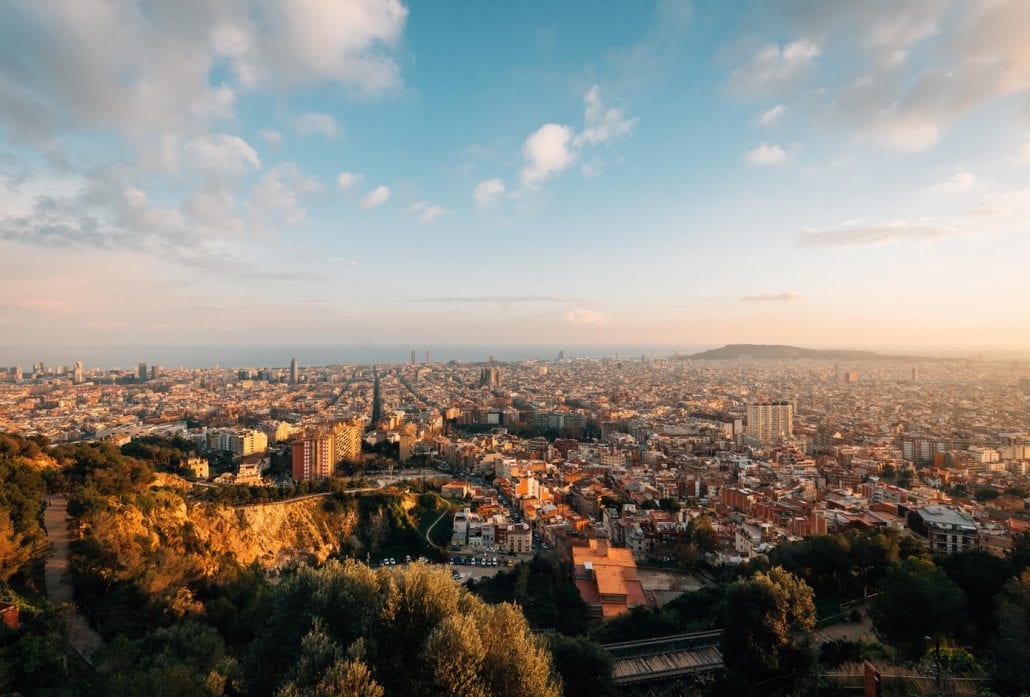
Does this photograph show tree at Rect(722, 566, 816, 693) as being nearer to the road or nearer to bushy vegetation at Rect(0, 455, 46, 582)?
bushy vegetation at Rect(0, 455, 46, 582)

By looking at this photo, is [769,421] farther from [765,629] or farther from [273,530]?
[765,629]

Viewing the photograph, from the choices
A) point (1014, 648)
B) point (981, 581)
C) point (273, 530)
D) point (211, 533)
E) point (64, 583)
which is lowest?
point (273, 530)

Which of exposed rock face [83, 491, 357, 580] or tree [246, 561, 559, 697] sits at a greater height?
tree [246, 561, 559, 697]

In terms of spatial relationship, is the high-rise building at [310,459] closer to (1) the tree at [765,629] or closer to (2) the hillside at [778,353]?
(1) the tree at [765,629]

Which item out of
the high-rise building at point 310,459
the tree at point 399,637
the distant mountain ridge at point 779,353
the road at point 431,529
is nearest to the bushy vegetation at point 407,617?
the tree at point 399,637

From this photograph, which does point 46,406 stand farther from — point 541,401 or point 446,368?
point 446,368

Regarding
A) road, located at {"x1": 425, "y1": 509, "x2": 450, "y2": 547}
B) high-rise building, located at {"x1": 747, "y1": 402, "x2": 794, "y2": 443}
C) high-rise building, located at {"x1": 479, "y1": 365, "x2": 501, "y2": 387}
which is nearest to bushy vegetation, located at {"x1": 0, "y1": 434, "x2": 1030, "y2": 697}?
road, located at {"x1": 425, "y1": 509, "x2": 450, "y2": 547}

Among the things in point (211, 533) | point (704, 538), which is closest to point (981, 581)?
point (704, 538)
